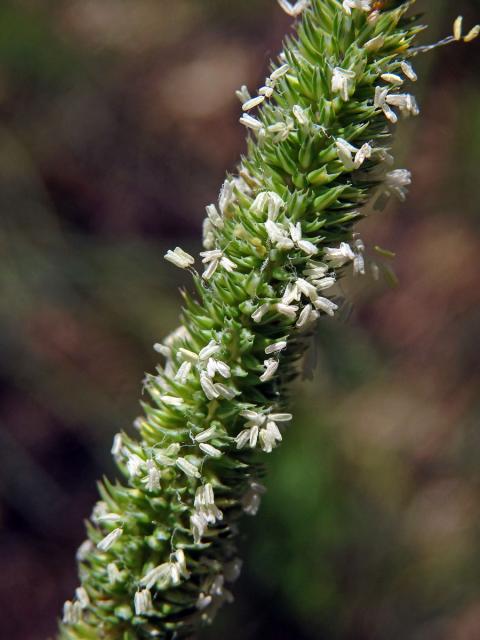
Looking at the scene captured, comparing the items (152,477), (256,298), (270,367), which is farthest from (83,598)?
(256,298)

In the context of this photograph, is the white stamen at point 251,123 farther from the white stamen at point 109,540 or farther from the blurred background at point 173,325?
the blurred background at point 173,325

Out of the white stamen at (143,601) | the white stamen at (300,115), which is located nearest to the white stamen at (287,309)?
the white stamen at (300,115)

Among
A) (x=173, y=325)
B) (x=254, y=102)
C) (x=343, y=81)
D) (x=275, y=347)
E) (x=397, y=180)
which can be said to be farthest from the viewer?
(x=173, y=325)

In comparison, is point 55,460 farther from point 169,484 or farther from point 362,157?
point 362,157

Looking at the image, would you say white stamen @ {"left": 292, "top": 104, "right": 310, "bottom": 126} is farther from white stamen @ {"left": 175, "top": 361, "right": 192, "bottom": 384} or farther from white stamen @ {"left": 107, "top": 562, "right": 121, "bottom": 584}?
white stamen @ {"left": 107, "top": 562, "right": 121, "bottom": 584}

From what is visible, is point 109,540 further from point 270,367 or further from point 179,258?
point 179,258

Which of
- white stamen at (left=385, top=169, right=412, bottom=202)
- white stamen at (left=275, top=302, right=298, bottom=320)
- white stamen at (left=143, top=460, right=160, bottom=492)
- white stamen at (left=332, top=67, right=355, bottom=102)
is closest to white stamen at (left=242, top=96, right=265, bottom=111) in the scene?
white stamen at (left=332, top=67, right=355, bottom=102)
